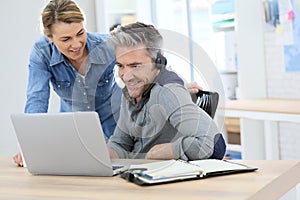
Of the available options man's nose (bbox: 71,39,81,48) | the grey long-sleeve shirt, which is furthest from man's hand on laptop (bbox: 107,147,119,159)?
man's nose (bbox: 71,39,81,48)

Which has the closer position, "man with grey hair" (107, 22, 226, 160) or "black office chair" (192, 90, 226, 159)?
"man with grey hair" (107, 22, 226, 160)

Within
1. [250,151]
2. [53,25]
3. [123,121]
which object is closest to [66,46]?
[53,25]

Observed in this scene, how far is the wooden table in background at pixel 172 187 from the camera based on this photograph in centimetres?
133

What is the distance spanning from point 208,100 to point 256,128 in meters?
2.30

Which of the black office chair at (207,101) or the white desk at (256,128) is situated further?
the white desk at (256,128)

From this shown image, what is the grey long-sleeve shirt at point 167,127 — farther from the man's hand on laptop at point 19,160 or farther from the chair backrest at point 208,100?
the man's hand on laptop at point 19,160

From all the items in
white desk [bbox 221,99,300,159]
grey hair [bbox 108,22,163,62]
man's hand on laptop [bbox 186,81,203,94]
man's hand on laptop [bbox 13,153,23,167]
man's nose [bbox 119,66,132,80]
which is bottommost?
white desk [bbox 221,99,300,159]

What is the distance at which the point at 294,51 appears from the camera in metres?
3.95

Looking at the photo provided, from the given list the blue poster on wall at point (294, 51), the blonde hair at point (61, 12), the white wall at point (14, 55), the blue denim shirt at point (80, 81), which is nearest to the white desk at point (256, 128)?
the blue poster on wall at point (294, 51)

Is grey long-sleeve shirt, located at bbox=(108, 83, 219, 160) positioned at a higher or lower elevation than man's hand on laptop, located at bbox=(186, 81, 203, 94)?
lower

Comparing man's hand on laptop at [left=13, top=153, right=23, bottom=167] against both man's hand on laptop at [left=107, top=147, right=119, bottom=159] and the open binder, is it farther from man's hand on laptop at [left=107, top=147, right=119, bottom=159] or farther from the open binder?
the open binder

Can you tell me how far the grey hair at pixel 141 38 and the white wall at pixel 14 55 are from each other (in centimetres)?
282

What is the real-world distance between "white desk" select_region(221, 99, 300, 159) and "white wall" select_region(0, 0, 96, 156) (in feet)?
4.99

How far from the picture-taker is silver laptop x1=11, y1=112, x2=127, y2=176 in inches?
62.2
